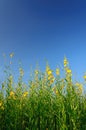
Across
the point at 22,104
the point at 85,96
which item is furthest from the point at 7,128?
the point at 85,96

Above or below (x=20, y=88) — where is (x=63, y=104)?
below

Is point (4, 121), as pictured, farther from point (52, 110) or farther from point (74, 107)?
point (74, 107)

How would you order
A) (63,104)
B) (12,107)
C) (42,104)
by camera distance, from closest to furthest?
(63,104), (42,104), (12,107)

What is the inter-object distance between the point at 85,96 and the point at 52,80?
151cm

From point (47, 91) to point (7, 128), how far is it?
1526 millimetres

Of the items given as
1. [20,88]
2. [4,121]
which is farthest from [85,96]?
[4,121]

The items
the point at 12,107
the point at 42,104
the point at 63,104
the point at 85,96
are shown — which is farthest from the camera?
the point at 85,96

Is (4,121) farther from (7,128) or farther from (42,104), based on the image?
(42,104)

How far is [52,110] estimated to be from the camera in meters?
7.59

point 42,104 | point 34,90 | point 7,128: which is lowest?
point 7,128

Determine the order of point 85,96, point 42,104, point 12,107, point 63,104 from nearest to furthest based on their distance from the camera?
1. point 63,104
2. point 42,104
3. point 12,107
4. point 85,96

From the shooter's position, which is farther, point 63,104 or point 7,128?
point 7,128

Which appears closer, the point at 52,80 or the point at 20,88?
the point at 52,80

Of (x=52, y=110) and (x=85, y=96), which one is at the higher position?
(x=85, y=96)
